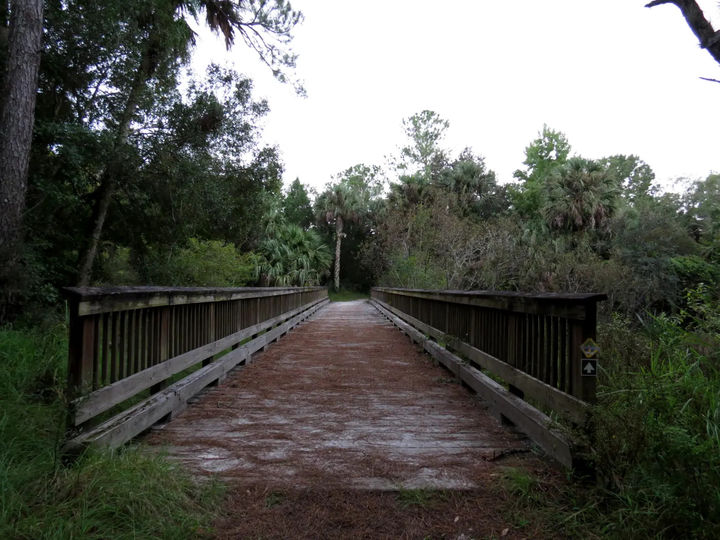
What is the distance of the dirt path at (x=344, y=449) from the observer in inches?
98.2

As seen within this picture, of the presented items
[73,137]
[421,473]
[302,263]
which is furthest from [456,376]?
[302,263]

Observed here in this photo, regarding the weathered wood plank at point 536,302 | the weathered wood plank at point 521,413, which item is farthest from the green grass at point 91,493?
the weathered wood plank at point 536,302

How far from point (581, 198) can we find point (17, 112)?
87.6 ft

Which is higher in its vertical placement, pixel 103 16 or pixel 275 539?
pixel 103 16

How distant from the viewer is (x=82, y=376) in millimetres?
2707

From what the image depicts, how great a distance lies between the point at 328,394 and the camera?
5.08 m

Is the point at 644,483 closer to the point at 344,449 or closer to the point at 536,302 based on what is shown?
the point at 536,302

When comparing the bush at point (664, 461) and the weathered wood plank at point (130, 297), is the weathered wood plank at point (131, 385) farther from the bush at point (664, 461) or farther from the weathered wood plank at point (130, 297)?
the bush at point (664, 461)

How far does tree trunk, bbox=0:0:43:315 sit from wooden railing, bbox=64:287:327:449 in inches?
157

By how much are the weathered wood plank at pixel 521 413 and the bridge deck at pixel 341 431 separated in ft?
0.44

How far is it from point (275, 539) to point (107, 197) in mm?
11713

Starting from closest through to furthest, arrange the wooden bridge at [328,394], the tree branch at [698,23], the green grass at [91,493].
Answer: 1. the green grass at [91,493]
2. the wooden bridge at [328,394]
3. the tree branch at [698,23]

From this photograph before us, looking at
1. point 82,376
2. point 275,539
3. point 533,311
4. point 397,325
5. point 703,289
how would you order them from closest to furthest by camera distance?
point 275,539
point 82,376
point 533,311
point 703,289
point 397,325

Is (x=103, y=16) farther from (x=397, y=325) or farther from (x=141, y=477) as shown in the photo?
(x=141, y=477)
